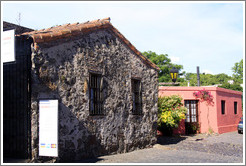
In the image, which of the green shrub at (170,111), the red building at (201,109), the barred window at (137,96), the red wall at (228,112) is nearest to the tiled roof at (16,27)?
the barred window at (137,96)

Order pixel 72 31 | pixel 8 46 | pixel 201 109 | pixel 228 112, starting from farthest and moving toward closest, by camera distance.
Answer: pixel 228 112, pixel 201 109, pixel 72 31, pixel 8 46

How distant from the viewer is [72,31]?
8805 millimetres

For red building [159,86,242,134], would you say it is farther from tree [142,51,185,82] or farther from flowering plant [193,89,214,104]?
tree [142,51,185,82]

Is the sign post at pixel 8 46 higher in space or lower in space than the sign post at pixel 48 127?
higher

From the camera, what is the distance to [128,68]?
11555mm

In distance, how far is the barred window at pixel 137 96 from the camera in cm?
1198

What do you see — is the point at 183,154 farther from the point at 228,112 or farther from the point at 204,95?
the point at 228,112

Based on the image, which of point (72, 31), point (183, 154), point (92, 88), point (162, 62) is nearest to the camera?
point (72, 31)

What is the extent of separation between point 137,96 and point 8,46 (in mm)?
6081

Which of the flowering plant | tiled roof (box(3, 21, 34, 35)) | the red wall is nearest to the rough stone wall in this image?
tiled roof (box(3, 21, 34, 35))

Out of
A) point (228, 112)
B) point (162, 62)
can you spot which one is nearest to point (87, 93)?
point (228, 112)

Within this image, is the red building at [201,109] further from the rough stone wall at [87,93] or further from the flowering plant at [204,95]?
the rough stone wall at [87,93]

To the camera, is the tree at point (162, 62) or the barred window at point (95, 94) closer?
the barred window at point (95, 94)

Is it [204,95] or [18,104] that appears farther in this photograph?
[204,95]
